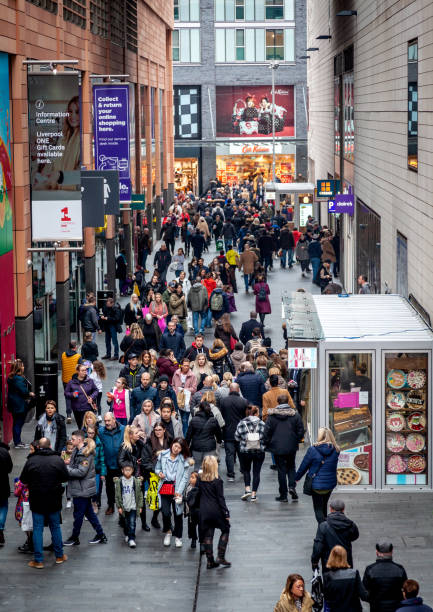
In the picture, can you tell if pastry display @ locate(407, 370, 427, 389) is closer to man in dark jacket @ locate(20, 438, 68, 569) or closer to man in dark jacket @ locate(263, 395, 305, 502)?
man in dark jacket @ locate(263, 395, 305, 502)

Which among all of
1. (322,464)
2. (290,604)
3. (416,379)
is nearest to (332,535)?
(290,604)

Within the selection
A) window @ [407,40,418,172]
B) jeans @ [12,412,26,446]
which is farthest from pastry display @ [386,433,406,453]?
jeans @ [12,412,26,446]

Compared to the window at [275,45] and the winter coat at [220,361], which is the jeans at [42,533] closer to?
the winter coat at [220,361]

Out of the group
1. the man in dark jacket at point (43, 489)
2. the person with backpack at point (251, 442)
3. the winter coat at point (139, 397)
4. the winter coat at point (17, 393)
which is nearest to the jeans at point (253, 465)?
the person with backpack at point (251, 442)

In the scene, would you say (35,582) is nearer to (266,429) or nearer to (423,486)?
(266,429)

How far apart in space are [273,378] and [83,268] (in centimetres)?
1369

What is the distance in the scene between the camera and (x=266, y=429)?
1598 cm

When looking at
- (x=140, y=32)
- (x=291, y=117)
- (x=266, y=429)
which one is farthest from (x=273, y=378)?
(x=291, y=117)

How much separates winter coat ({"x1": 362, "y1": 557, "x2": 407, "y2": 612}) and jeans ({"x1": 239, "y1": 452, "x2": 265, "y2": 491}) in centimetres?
549

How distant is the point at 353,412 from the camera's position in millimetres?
16938

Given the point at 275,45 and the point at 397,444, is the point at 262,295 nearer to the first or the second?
the point at 397,444

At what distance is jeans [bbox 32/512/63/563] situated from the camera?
1359cm

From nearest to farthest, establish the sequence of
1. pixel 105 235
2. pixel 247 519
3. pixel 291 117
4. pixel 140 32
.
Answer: pixel 247 519 < pixel 105 235 < pixel 140 32 < pixel 291 117

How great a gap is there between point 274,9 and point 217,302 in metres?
53.5
